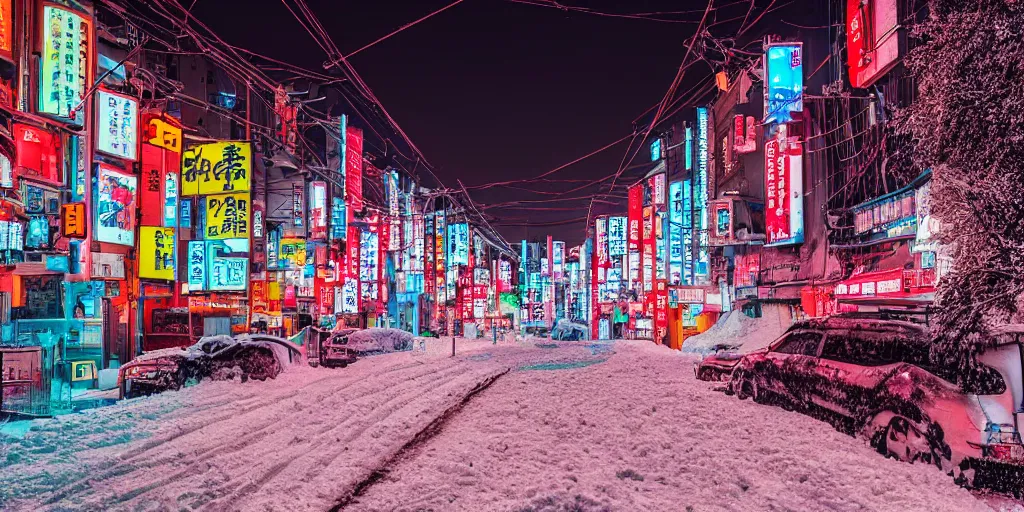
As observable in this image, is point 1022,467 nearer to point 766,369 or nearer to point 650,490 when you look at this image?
point 650,490

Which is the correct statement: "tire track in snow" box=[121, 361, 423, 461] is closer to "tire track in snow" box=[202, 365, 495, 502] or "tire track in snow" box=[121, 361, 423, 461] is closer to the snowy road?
the snowy road

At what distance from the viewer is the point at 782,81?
71.7 feet

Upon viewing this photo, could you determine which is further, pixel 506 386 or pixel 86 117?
pixel 86 117

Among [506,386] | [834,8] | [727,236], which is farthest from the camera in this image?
[727,236]

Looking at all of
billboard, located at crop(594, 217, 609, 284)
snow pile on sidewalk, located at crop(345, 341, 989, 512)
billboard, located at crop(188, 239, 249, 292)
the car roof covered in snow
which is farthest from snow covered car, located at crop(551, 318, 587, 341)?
the car roof covered in snow

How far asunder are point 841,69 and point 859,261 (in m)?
6.42

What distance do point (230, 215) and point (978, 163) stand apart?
2436cm

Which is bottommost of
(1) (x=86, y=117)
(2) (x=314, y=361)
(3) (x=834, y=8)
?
(2) (x=314, y=361)

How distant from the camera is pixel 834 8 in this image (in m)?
23.1

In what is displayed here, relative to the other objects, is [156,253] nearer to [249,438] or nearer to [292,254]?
[249,438]

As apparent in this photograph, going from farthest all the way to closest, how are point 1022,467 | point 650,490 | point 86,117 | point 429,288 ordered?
1. point 429,288
2. point 86,117
3. point 650,490
4. point 1022,467

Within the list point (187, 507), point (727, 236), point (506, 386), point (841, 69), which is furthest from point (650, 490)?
point (727, 236)

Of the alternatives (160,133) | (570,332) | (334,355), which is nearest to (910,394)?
(334,355)

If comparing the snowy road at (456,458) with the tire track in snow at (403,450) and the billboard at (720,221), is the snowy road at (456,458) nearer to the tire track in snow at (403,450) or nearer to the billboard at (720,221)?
the tire track in snow at (403,450)
